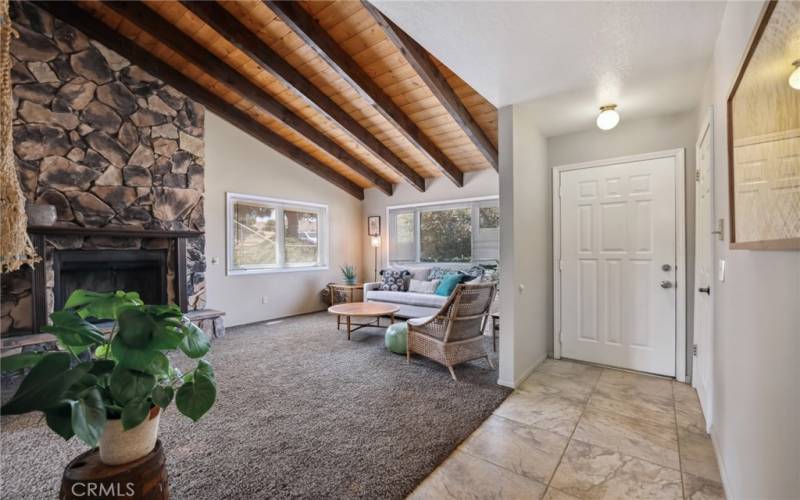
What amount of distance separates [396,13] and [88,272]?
166 inches

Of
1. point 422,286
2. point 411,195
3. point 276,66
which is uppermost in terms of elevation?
point 276,66

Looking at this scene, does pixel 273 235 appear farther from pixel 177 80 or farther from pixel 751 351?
pixel 751 351

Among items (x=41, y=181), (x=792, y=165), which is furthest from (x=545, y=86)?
(x=41, y=181)

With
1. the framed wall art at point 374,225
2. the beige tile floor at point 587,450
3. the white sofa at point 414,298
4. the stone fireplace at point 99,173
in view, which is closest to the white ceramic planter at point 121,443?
the beige tile floor at point 587,450

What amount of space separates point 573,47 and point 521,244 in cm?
144

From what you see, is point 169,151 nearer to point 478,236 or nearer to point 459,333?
point 459,333

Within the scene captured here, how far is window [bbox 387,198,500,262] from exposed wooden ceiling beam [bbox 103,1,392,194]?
1921 mm

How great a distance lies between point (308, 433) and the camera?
2.13 meters

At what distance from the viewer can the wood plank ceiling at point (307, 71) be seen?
124 inches

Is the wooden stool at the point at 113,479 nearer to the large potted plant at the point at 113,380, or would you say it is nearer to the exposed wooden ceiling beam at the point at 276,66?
the large potted plant at the point at 113,380

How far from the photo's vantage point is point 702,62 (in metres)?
2.15

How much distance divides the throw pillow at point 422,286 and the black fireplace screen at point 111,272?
3332mm

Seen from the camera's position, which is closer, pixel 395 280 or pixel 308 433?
pixel 308 433

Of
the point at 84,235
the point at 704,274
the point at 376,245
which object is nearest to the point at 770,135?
the point at 704,274
